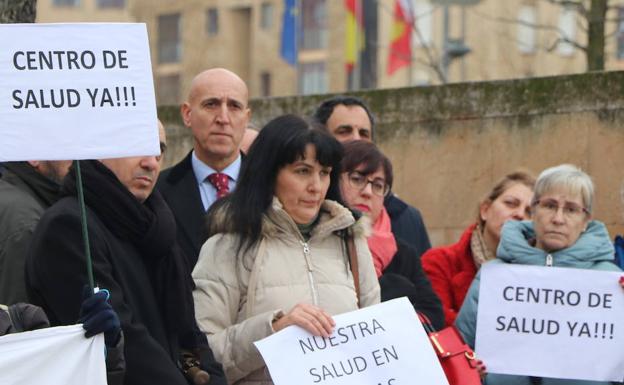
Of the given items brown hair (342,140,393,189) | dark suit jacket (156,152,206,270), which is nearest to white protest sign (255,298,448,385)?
dark suit jacket (156,152,206,270)

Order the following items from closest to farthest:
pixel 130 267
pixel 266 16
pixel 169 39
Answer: pixel 130 267 < pixel 266 16 < pixel 169 39

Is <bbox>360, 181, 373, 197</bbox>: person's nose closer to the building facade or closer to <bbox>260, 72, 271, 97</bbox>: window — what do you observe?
the building facade

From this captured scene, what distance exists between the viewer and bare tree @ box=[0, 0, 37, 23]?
940 cm

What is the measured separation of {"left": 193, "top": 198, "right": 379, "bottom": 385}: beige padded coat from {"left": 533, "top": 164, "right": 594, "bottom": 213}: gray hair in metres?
1.36

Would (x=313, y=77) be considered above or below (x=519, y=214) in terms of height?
above

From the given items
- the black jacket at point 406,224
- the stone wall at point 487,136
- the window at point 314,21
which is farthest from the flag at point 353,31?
the window at point 314,21

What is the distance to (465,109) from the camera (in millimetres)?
11430

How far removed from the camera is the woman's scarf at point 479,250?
864cm

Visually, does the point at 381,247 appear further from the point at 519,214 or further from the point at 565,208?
the point at 519,214

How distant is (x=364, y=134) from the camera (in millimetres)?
9445

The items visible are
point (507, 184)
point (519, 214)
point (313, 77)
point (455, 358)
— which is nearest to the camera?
point (455, 358)

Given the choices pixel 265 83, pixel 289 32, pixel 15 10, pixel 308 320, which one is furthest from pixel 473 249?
pixel 265 83

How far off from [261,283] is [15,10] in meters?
3.17

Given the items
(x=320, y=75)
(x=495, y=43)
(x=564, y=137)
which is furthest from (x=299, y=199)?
(x=320, y=75)
